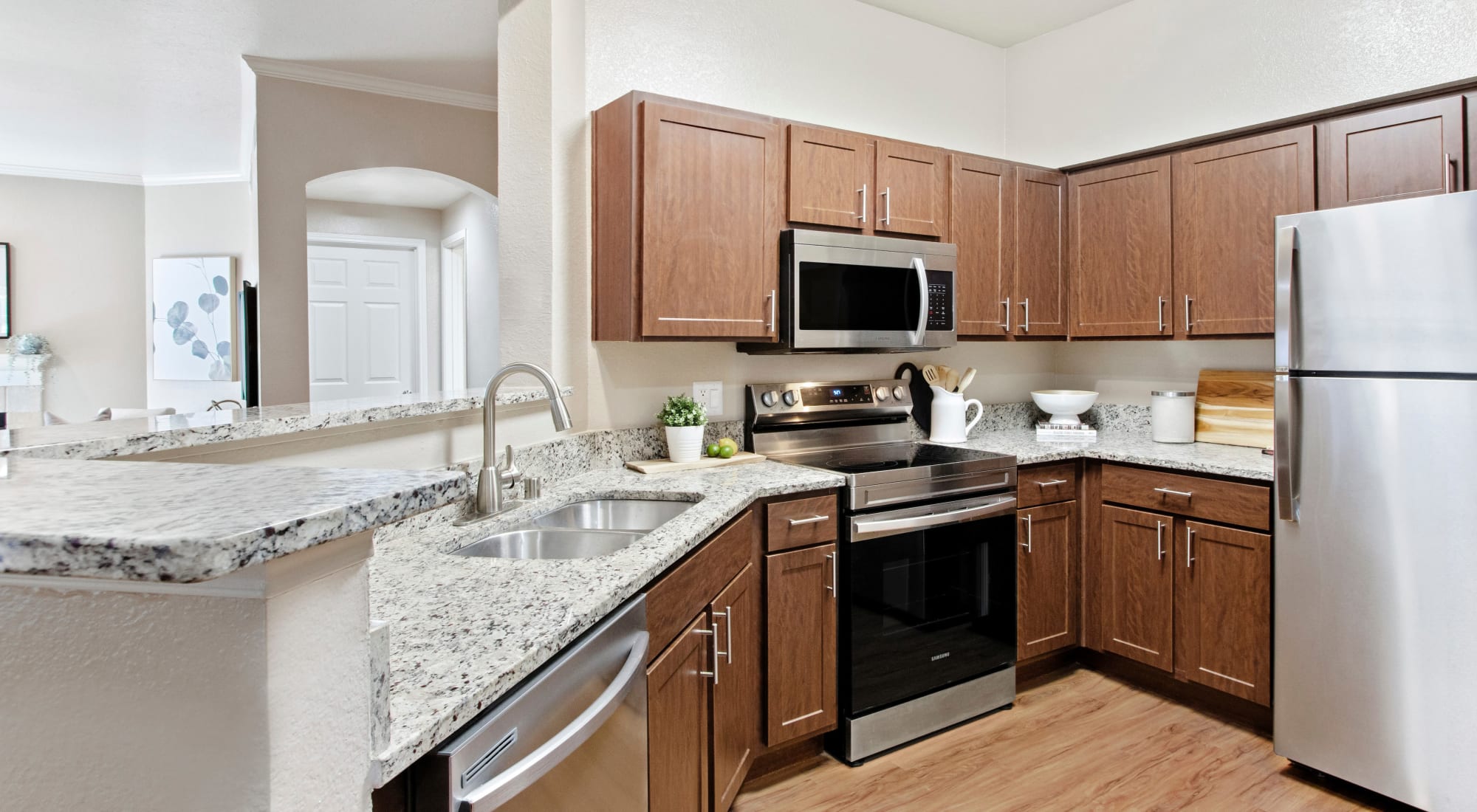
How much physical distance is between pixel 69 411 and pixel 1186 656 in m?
7.34

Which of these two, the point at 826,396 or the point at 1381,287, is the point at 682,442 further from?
the point at 1381,287

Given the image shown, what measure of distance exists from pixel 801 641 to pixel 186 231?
6056 millimetres

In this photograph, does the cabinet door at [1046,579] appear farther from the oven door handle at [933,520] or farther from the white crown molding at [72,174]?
the white crown molding at [72,174]

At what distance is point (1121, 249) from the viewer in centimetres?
319

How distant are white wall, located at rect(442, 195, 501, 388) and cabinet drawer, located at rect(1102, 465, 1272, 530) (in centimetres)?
366

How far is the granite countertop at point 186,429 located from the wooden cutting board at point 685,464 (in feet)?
3.01

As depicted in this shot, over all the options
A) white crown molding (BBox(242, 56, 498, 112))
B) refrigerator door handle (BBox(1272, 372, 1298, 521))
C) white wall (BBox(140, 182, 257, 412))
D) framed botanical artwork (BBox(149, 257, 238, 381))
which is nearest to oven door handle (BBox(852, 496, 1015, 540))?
refrigerator door handle (BBox(1272, 372, 1298, 521))

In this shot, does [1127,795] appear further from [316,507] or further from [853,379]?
[316,507]

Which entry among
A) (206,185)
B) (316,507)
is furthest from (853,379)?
(206,185)

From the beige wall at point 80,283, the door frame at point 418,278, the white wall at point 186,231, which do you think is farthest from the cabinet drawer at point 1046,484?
Result: the beige wall at point 80,283

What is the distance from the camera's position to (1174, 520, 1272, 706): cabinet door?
8.20 ft

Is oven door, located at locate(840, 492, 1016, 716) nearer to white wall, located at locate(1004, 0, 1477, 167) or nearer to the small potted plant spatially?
the small potted plant

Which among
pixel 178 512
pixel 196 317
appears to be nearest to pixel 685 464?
pixel 178 512

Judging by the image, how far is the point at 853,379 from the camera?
3.16 m
